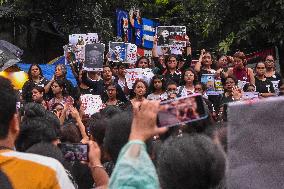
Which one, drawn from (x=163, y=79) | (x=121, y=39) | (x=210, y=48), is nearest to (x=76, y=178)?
(x=163, y=79)

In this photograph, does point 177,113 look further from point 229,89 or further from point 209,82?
point 209,82

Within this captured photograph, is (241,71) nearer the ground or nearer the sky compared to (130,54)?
nearer the ground

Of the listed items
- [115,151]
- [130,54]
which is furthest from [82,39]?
[115,151]

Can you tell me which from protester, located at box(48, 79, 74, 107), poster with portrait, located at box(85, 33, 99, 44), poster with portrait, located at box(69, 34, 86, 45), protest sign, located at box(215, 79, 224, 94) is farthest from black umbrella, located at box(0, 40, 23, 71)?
protest sign, located at box(215, 79, 224, 94)

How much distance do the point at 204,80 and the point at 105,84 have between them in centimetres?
142

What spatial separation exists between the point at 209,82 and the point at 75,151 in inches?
238

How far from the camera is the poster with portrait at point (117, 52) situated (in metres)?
11.1

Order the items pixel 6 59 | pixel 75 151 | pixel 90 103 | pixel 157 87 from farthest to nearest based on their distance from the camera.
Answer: pixel 6 59, pixel 90 103, pixel 157 87, pixel 75 151

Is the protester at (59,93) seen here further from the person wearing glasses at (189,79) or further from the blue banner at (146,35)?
the blue banner at (146,35)

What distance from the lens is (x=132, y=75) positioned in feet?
32.5

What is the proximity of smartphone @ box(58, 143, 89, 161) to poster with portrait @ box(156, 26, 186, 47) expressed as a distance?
7346 mm

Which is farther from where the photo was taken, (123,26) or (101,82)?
(123,26)

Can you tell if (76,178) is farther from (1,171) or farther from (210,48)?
(210,48)

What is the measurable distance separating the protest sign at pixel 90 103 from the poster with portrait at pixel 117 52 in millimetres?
1867
